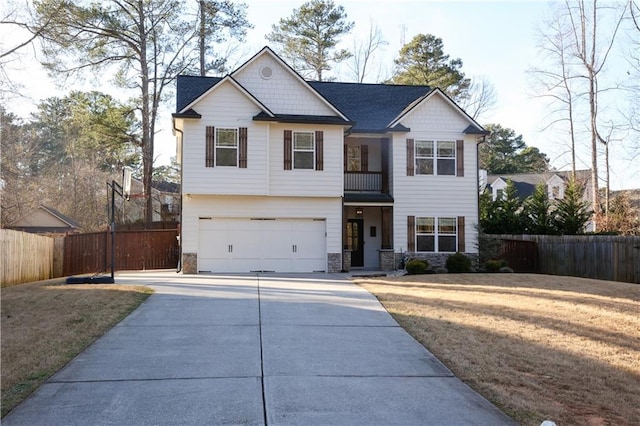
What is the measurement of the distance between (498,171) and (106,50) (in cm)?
4012

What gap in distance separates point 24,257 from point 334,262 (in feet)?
33.6

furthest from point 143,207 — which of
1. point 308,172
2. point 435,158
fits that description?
point 435,158

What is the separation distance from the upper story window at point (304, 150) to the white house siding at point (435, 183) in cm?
348

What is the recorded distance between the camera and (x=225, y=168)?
18.3 m

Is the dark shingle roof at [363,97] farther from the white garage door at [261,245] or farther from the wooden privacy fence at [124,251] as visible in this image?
the wooden privacy fence at [124,251]

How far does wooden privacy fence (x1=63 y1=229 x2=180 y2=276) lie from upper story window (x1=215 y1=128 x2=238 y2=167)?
4598 mm

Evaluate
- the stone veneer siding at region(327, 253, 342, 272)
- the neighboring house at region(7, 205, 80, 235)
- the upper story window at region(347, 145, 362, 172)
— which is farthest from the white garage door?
the neighboring house at region(7, 205, 80, 235)

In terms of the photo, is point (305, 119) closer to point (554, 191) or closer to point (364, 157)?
point (364, 157)

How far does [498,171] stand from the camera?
5481 centimetres

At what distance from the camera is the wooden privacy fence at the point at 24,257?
15.6 meters

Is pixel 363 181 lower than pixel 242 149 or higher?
lower

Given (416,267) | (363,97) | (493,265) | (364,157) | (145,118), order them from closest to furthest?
1. (416,267)
2. (493,265)
3. (364,157)
4. (363,97)
5. (145,118)

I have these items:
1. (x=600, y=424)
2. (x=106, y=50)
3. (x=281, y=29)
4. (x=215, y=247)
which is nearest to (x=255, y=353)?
(x=600, y=424)

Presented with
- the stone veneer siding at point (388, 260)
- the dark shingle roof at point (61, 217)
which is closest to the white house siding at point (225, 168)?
the stone veneer siding at point (388, 260)
